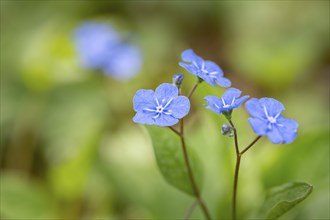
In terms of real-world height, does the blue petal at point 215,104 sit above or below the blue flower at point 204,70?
below

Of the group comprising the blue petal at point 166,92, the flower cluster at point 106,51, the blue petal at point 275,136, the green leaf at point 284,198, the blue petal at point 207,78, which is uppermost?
the flower cluster at point 106,51

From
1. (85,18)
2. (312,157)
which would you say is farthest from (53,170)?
(85,18)

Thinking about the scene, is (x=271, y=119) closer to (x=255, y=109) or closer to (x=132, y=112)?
(x=255, y=109)

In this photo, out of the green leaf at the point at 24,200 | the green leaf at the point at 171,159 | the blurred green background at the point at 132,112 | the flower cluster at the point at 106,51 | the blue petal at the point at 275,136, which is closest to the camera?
the blue petal at the point at 275,136

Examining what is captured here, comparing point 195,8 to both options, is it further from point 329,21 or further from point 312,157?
point 312,157

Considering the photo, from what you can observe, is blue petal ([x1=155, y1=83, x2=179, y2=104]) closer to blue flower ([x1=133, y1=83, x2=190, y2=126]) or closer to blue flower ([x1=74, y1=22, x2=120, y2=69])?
blue flower ([x1=133, y1=83, x2=190, y2=126])

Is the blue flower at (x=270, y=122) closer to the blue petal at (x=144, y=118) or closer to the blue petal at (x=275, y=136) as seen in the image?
the blue petal at (x=275, y=136)

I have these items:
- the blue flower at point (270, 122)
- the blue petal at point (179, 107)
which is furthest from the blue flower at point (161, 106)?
the blue flower at point (270, 122)
